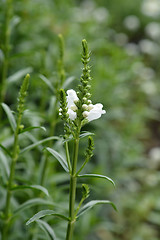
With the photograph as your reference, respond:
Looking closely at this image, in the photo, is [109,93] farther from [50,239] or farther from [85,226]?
[50,239]

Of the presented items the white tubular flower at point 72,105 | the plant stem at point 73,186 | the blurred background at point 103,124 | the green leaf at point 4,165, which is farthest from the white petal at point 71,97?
the blurred background at point 103,124

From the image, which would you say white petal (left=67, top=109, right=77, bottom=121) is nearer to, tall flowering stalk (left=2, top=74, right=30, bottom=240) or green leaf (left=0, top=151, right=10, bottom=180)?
tall flowering stalk (left=2, top=74, right=30, bottom=240)

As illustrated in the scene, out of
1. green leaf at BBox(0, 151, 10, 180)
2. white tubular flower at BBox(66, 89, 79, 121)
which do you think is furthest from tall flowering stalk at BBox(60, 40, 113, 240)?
green leaf at BBox(0, 151, 10, 180)

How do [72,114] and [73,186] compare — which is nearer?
[72,114]

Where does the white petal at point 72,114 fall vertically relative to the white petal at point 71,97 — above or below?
below

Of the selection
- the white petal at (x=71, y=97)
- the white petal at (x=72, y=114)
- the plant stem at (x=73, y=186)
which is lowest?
the plant stem at (x=73, y=186)

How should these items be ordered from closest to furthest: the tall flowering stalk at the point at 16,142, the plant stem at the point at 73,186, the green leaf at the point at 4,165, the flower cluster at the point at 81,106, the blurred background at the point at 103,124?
the flower cluster at the point at 81,106 < the plant stem at the point at 73,186 < the tall flowering stalk at the point at 16,142 < the green leaf at the point at 4,165 < the blurred background at the point at 103,124

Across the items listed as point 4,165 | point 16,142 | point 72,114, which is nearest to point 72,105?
point 72,114

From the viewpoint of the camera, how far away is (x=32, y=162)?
9.44ft

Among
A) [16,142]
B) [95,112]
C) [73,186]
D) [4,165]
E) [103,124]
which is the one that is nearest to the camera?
[95,112]

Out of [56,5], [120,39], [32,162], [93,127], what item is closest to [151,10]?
[120,39]

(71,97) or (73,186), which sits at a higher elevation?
(71,97)

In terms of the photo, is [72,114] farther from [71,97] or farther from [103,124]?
[103,124]

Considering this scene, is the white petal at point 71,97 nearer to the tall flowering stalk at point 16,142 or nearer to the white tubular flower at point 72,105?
the white tubular flower at point 72,105
